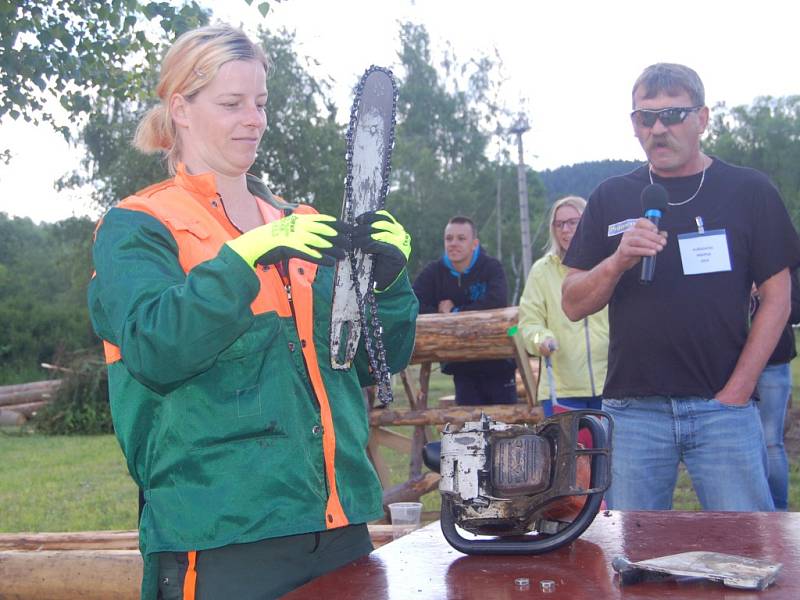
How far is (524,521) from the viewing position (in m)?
1.89

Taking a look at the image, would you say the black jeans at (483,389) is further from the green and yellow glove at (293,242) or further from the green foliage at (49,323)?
the green foliage at (49,323)

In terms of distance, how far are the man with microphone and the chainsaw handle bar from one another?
1.12 meters

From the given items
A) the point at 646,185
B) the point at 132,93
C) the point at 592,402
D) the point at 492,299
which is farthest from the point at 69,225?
the point at 646,185

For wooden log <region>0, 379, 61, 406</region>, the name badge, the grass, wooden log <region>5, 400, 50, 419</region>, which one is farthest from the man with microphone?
wooden log <region>0, 379, 61, 406</region>

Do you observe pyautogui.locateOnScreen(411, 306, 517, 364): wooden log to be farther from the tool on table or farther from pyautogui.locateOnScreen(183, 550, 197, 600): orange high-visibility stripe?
the tool on table

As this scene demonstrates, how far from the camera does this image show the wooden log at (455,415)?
235 inches

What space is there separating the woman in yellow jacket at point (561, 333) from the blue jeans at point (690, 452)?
6.41 feet

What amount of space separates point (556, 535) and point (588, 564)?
0.12 m

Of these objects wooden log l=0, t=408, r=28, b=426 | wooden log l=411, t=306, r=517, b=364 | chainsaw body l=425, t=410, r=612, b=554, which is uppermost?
wooden log l=411, t=306, r=517, b=364

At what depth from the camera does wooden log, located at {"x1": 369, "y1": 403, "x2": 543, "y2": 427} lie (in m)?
5.98

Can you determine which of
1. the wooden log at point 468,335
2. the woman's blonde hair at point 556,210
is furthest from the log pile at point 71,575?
the woman's blonde hair at point 556,210

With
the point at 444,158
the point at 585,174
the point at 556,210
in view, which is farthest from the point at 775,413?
the point at 444,158

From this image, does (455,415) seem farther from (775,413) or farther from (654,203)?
(654,203)

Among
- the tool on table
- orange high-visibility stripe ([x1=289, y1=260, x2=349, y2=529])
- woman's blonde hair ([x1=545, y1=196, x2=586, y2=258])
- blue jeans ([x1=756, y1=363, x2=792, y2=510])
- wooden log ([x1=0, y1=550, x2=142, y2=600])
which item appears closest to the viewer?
the tool on table
